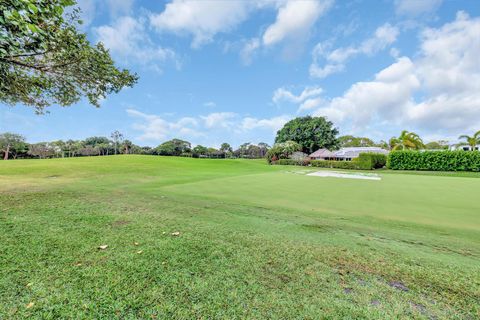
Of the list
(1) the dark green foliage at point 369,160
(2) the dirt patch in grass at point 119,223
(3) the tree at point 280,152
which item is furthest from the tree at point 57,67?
(3) the tree at point 280,152

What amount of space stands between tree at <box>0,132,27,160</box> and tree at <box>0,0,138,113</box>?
60610 mm

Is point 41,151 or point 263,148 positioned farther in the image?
point 263,148

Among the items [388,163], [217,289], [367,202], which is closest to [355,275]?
[217,289]

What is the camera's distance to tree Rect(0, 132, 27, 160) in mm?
50906

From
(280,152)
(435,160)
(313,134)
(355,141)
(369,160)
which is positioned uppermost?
(355,141)

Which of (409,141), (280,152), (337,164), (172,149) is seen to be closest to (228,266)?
(337,164)

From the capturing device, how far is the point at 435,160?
2812cm

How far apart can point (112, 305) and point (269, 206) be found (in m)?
5.27

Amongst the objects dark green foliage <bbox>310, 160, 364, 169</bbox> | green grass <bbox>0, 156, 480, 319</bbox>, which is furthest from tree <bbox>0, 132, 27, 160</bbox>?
dark green foliage <bbox>310, 160, 364, 169</bbox>

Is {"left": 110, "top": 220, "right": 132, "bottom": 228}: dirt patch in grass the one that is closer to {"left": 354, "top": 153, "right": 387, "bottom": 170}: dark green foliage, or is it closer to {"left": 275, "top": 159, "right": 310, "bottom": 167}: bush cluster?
{"left": 354, "top": 153, "right": 387, "bottom": 170}: dark green foliage

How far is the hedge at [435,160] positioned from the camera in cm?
2636

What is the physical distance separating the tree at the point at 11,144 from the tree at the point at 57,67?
60.6 meters

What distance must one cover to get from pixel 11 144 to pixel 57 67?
215 ft

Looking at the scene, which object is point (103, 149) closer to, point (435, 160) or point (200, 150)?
point (200, 150)
